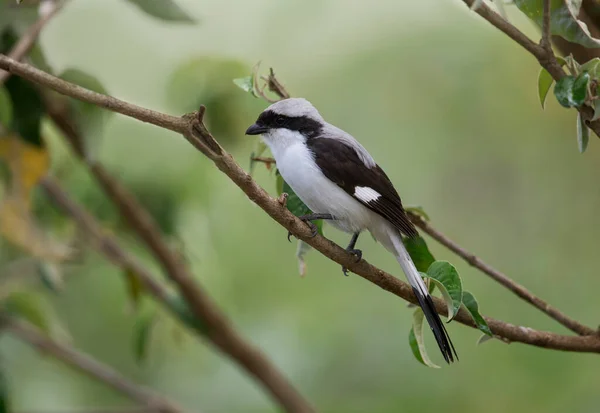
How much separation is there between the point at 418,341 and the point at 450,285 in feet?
0.36

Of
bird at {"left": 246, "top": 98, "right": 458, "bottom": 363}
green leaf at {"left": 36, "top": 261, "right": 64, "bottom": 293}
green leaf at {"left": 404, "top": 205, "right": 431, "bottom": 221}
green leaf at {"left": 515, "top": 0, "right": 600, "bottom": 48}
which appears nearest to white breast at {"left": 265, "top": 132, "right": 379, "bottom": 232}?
bird at {"left": 246, "top": 98, "right": 458, "bottom": 363}

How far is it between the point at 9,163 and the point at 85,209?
0.62m

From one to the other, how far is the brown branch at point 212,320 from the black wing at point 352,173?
2.27 feet

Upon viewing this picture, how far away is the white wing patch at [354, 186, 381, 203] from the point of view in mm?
1427

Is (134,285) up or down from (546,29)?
down

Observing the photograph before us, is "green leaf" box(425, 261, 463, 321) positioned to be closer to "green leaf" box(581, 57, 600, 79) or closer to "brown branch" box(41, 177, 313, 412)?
"green leaf" box(581, 57, 600, 79)

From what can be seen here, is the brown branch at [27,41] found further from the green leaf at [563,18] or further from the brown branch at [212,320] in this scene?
the green leaf at [563,18]

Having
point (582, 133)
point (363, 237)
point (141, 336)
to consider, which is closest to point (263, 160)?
point (582, 133)

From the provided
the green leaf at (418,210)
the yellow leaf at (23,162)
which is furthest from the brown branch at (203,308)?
the green leaf at (418,210)

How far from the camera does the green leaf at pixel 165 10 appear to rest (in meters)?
1.31

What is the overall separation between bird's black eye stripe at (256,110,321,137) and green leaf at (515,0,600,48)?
58cm

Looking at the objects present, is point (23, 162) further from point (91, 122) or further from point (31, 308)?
point (31, 308)

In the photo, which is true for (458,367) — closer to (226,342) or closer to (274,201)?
(226,342)

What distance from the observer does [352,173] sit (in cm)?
147
